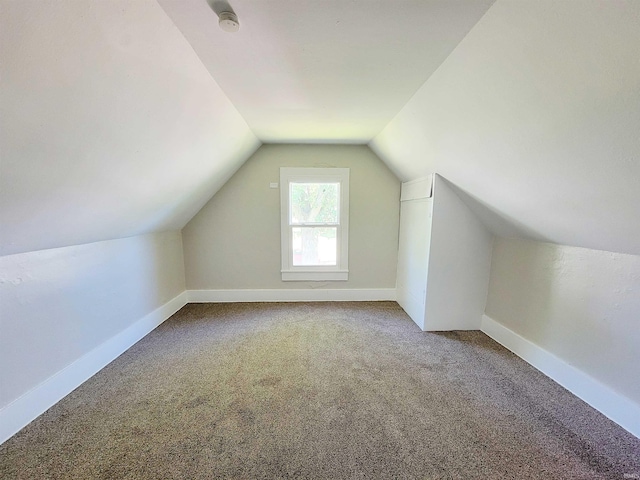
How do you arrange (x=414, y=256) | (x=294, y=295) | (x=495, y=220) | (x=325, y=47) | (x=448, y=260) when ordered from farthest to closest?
(x=294, y=295) → (x=414, y=256) → (x=448, y=260) → (x=495, y=220) → (x=325, y=47)

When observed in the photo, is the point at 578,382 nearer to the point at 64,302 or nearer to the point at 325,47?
the point at 325,47

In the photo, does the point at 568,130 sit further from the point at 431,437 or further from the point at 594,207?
the point at 431,437

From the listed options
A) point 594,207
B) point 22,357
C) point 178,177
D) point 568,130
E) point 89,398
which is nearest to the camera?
point 568,130

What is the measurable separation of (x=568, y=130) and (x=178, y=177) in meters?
2.60

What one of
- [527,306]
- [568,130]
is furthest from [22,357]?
[527,306]

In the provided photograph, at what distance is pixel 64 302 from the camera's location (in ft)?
6.45

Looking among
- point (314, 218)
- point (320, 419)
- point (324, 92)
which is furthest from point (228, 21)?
point (314, 218)

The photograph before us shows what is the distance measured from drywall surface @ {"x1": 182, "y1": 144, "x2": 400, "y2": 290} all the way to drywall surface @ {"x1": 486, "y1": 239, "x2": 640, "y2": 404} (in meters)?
1.48

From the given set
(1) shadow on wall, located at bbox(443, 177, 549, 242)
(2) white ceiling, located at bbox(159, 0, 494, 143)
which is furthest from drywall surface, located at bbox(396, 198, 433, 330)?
(2) white ceiling, located at bbox(159, 0, 494, 143)

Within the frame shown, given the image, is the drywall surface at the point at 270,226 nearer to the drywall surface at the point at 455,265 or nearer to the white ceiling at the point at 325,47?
the drywall surface at the point at 455,265

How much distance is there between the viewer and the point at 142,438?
156 centimetres

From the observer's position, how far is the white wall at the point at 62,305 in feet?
5.31

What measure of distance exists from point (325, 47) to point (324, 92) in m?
0.52

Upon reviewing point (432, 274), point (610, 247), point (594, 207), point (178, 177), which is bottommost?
point (432, 274)
